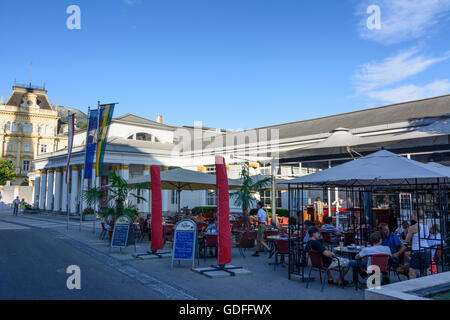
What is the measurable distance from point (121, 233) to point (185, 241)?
138 inches

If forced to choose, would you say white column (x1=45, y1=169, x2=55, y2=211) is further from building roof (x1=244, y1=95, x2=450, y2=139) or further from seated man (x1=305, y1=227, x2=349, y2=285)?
seated man (x1=305, y1=227, x2=349, y2=285)

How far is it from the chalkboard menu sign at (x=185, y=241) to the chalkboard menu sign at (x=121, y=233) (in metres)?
2.97

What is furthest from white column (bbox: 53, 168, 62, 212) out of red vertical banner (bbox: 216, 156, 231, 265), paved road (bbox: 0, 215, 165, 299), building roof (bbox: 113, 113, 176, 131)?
red vertical banner (bbox: 216, 156, 231, 265)

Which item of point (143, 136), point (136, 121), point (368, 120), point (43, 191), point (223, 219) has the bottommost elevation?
point (223, 219)

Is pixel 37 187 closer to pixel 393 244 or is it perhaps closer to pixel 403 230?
pixel 403 230

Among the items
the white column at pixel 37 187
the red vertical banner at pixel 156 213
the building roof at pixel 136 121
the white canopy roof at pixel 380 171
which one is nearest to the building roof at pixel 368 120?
the white canopy roof at pixel 380 171

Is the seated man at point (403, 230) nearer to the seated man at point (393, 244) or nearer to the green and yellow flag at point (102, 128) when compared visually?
the seated man at point (393, 244)

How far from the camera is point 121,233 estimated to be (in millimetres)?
11836

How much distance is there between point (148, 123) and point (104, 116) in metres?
17.8

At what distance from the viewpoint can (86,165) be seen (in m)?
18.5

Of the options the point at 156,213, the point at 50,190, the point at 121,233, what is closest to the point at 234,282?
the point at 156,213

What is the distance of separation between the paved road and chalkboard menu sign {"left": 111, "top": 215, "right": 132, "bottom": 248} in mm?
917

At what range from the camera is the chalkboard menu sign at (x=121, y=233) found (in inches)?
456
